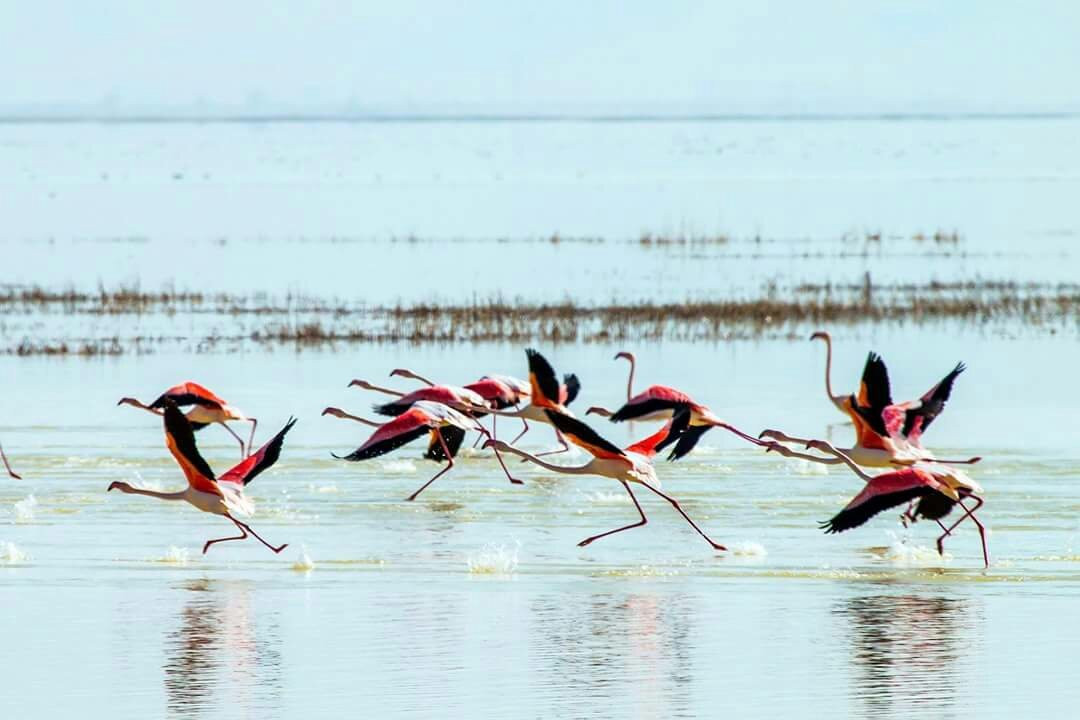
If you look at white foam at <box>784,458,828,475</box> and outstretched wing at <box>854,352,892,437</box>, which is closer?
outstretched wing at <box>854,352,892,437</box>

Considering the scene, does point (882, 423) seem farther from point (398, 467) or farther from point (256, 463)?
point (398, 467)

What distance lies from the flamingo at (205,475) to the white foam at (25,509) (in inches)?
65.7

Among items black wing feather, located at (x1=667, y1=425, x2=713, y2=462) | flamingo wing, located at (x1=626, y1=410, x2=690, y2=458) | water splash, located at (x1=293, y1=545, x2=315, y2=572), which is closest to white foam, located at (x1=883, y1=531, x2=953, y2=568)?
flamingo wing, located at (x1=626, y1=410, x2=690, y2=458)

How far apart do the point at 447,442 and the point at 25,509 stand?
2.61 meters

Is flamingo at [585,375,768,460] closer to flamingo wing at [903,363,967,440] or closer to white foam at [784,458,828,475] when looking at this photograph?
white foam at [784,458,828,475]

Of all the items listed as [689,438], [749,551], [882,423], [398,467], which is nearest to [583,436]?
[749,551]

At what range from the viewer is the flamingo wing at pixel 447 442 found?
13930mm

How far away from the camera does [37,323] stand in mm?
24438

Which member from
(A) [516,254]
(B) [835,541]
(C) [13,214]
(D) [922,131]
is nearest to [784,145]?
(D) [922,131]

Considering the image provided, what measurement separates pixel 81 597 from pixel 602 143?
10635 centimetres

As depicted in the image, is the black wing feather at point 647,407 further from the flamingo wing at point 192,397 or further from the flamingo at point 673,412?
the flamingo wing at point 192,397

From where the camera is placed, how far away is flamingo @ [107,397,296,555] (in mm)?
10984

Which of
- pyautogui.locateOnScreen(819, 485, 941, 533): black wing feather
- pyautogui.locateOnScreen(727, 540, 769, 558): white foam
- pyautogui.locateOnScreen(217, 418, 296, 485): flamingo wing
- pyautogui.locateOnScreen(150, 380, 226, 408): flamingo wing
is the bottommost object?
pyautogui.locateOnScreen(727, 540, 769, 558): white foam

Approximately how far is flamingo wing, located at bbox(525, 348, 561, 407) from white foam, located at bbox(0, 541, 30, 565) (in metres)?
2.87
